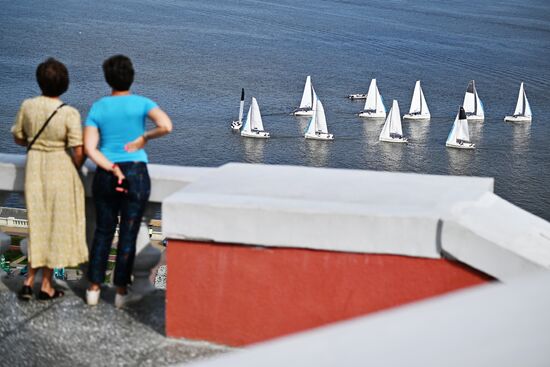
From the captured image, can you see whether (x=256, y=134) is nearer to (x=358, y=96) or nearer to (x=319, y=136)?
(x=319, y=136)

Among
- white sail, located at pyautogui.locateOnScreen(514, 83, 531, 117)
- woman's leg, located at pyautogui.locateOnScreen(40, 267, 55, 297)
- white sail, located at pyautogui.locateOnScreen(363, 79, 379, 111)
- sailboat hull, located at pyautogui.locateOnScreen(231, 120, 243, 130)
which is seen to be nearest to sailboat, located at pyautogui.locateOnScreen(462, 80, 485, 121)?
white sail, located at pyautogui.locateOnScreen(514, 83, 531, 117)

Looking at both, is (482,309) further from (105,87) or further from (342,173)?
(105,87)

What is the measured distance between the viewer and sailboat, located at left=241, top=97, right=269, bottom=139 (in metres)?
56.2

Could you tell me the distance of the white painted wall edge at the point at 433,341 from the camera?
1147 mm

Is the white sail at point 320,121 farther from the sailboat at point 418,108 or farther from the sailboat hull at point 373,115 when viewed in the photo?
the sailboat at point 418,108

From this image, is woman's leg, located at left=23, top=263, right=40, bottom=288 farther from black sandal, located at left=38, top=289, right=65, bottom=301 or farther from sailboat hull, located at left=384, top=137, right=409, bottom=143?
sailboat hull, located at left=384, top=137, right=409, bottom=143

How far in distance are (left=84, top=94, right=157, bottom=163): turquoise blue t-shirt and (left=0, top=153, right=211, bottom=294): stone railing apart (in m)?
0.21

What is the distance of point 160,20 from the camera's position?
315ft

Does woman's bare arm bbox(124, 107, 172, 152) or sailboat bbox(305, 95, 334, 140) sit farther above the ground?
woman's bare arm bbox(124, 107, 172, 152)

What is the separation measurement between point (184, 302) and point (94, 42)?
7777 centimetres

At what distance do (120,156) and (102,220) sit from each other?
0.98 ft

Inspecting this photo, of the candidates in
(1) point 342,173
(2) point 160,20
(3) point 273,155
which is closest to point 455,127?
(3) point 273,155

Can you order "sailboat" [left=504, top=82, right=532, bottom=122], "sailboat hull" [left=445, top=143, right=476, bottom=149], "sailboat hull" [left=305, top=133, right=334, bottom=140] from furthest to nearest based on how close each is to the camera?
"sailboat" [left=504, top=82, right=532, bottom=122] → "sailboat hull" [left=445, top=143, right=476, bottom=149] → "sailboat hull" [left=305, top=133, right=334, bottom=140]

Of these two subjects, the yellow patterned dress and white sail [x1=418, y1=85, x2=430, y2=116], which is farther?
white sail [x1=418, y1=85, x2=430, y2=116]
